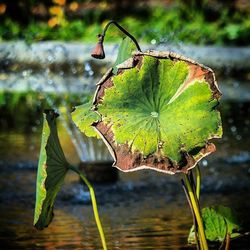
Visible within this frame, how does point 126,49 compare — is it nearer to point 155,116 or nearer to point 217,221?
point 155,116

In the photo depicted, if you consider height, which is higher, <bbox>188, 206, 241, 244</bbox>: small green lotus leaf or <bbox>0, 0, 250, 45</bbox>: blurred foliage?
<bbox>0, 0, 250, 45</bbox>: blurred foliage

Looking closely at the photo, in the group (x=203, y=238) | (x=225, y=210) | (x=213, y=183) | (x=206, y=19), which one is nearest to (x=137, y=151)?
(x=203, y=238)

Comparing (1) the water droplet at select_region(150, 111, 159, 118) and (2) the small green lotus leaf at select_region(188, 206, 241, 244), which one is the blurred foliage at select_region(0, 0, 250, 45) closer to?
(2) the small green lotus leaf at select_region(188, 206, 241, 244)

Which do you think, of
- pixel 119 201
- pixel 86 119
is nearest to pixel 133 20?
pixel 119 201

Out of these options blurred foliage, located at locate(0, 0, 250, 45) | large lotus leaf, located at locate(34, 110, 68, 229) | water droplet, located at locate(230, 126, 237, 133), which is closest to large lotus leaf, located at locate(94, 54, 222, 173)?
large lotus leaf, located at locate(34, 110, 68, 229)

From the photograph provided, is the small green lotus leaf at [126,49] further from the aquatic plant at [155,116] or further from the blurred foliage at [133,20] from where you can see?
the blurred foliage at [133,20]

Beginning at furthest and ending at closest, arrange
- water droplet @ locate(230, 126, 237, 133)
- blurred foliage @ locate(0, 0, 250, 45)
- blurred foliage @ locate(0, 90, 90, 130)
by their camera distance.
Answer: blurred foliage @ locate(0, 0, 250, 45)
blurred foliage @ locate(0, 90, 90, 130)
water droplet @ locate(230, 126, 237, 133)

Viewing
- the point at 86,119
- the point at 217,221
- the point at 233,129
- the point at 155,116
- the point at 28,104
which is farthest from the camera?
the point at 28,104
